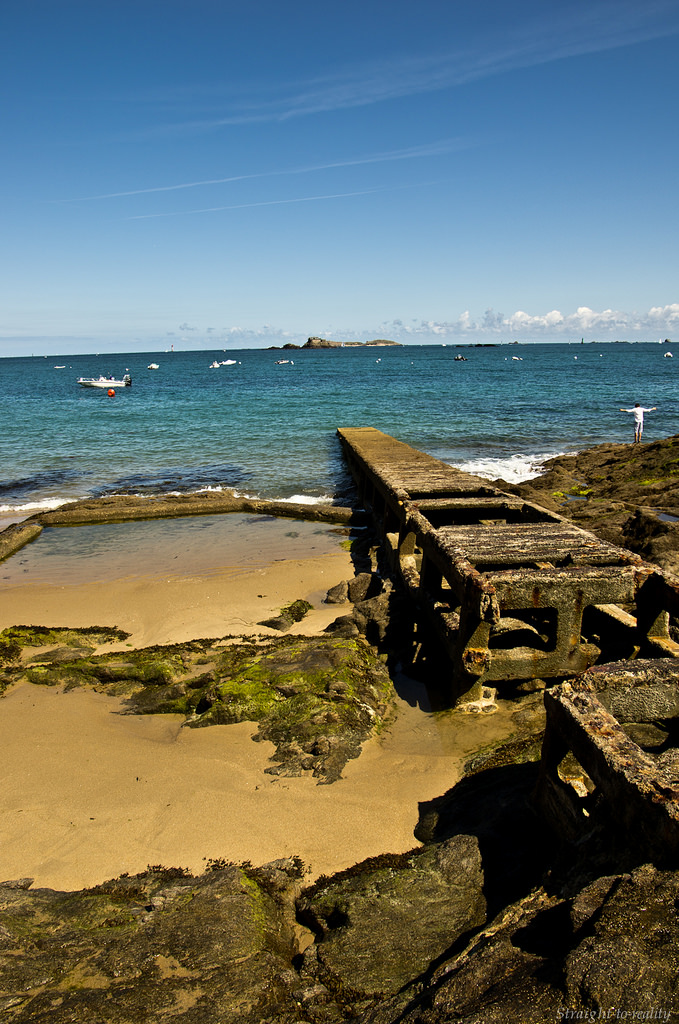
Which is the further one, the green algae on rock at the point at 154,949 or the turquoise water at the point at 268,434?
the turquoise water at the point at 268,434

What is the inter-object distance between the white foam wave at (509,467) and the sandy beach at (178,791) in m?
14.2

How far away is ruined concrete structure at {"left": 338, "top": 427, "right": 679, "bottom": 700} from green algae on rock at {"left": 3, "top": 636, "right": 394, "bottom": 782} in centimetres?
101

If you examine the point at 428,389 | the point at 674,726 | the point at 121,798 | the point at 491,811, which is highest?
the point at 428,389

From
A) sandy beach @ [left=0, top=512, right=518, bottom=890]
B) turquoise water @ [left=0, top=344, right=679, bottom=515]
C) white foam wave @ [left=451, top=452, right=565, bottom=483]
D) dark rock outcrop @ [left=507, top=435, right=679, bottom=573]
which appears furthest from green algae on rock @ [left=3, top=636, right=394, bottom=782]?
white foam wave @ [left=451, top=452, right=565, bottom=483]

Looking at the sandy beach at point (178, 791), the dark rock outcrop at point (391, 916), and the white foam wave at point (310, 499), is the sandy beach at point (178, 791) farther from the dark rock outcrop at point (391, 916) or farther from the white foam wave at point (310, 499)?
the white foam wave at point (310, 499)

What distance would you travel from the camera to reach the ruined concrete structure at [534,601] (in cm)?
512

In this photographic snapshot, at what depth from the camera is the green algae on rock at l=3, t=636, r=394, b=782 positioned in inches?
204

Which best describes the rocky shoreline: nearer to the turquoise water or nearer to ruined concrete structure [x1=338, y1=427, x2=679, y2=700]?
ruined concrete structure [x1=338, y1=427, x2=679, y2=700]

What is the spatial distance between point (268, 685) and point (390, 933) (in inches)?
121

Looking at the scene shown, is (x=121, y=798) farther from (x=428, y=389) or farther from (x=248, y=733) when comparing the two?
(x=428, y=389)

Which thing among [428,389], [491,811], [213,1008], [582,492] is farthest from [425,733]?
[428,389]

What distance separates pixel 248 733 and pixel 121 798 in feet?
4.04

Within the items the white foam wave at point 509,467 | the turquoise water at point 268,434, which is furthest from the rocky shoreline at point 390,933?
the white foam wave at point 509,467

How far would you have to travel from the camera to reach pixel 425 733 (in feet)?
17.7
